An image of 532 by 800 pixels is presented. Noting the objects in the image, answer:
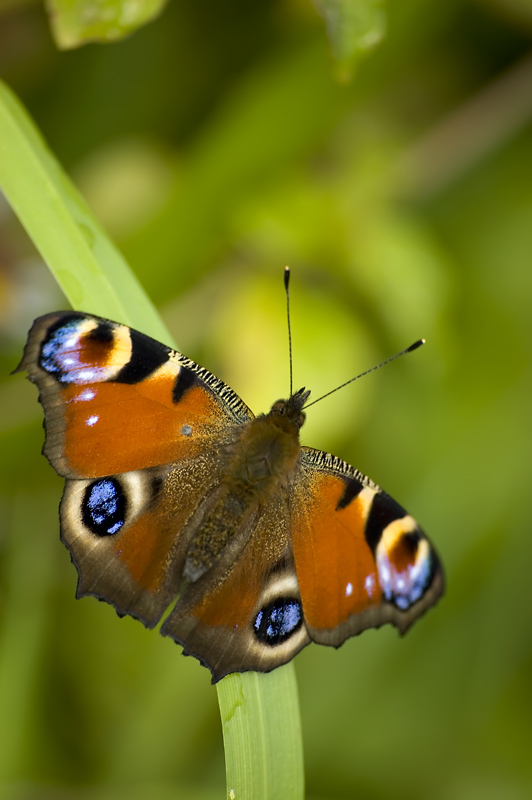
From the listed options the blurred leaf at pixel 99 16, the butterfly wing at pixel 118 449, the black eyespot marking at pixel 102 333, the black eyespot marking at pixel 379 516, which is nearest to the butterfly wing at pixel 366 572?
the black eyespot marking at pixel 379 516

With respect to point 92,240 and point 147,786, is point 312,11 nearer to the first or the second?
point 92,240

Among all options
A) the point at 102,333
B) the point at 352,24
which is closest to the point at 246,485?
the point at 102,333

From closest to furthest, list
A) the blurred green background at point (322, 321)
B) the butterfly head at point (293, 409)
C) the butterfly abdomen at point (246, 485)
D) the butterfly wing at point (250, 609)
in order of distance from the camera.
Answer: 1. the butterfly wing at point (250, 609)
2. the butterfly abdomen at point (246, 485)
3. the butterfly head at point (293, 409)
4. the blurred green background at point (322, 321)

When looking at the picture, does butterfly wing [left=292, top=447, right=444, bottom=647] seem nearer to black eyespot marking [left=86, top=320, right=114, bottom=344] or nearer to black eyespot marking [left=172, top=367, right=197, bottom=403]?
black eyespot marking [left=172, top=367, right=197, bottom=403]

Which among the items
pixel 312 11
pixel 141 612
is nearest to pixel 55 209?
pixel 141 612

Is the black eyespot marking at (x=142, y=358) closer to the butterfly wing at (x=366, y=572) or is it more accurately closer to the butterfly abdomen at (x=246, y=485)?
the butterfly abdomen at (x=246, y=485)

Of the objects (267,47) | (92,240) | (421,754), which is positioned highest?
(267,47)

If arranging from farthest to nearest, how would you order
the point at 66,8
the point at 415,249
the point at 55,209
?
1. the point at 415,249
2. the point at 55,209
3. the point at 66,8

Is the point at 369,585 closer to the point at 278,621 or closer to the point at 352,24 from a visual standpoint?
the point at 278,621
